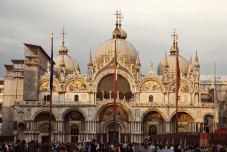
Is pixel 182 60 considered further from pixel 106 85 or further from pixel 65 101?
pixel 65 101

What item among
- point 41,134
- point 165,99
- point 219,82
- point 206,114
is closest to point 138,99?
point 165,99

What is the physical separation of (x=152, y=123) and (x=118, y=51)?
1613 cm

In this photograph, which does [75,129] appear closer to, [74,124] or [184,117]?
[74,124]

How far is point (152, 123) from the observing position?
2874 inches

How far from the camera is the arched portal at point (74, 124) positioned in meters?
73.2

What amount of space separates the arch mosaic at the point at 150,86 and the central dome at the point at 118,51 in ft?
32.1

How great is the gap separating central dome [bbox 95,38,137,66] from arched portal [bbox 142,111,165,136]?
522 inches

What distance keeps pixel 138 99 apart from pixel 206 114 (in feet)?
34.1

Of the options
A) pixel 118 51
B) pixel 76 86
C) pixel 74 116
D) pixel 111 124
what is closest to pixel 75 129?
pixel 74 116

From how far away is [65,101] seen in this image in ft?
243

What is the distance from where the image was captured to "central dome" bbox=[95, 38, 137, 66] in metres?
83.2

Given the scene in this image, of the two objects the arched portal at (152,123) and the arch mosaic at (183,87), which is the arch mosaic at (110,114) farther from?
the arch mosaic at (183,87)

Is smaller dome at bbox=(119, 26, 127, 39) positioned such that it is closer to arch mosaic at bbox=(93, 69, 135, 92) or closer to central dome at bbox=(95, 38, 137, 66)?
central dome at bbox=(95, 38, 137, 66)

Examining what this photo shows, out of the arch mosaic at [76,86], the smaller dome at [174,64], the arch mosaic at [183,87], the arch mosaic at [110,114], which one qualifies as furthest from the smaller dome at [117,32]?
the arch mosaic at [110,114]
